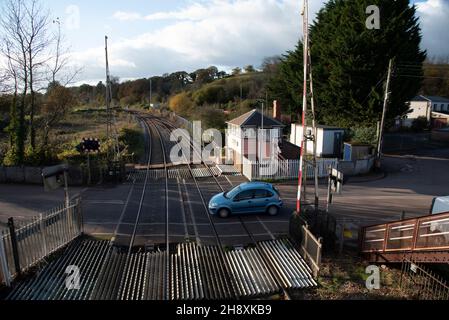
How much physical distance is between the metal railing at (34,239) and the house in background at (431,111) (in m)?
49.4

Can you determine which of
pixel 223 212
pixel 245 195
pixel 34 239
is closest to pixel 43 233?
pixel 34 239

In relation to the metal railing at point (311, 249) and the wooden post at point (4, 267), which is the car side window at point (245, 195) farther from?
the wooden post at point (4, 267)

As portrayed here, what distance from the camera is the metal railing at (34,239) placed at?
8.52 metres

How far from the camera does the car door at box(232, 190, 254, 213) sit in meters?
15.4

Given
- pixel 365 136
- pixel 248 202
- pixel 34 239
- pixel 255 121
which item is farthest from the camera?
pixel 365 136

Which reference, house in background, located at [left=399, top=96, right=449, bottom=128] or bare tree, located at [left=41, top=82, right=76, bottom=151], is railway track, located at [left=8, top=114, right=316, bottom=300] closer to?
bare tree, located at [left=41, top=82, right=76, bottom=151]

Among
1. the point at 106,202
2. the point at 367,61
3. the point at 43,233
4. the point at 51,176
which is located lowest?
the point at 106,202

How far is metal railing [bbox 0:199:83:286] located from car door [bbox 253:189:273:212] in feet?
23.8

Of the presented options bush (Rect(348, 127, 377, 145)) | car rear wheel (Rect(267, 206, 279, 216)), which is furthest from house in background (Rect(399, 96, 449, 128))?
car rear wheel (Rect(267, 206, 279, 216))

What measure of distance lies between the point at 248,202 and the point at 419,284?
25.0ft

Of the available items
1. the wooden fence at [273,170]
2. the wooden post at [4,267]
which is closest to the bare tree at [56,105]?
the wooden fence at [273,170]

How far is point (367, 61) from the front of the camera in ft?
109

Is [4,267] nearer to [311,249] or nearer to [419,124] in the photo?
[311,249]
